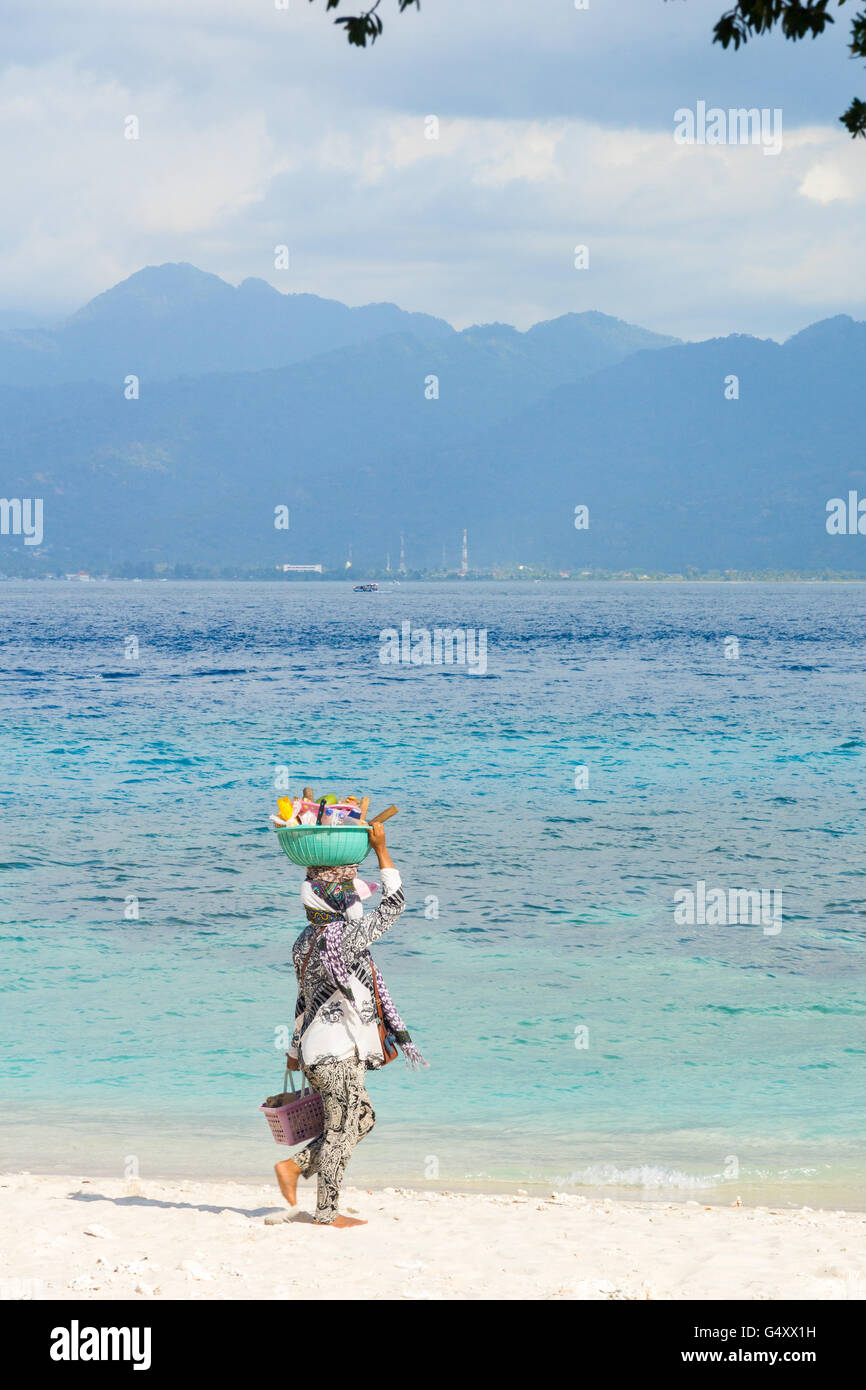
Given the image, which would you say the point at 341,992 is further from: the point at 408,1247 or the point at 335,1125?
the point at 408,1247

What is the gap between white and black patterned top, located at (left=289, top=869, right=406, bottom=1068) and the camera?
7.95 metres

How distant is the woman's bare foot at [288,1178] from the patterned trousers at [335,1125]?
6 centimetres

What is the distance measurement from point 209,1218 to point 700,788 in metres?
27.5

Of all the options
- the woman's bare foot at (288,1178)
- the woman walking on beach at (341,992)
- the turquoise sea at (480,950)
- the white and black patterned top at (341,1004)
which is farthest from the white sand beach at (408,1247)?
the white and black patterned top at (341,1004)

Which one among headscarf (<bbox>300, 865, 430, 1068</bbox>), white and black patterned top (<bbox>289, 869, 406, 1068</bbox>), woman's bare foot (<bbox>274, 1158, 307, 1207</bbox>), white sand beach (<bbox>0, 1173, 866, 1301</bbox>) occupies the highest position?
headscarf (<bbox>300, 865, 430, 1068</bbox>)

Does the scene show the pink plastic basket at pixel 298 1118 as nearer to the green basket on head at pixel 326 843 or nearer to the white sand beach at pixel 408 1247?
the white sand beach at pixel 408 1247

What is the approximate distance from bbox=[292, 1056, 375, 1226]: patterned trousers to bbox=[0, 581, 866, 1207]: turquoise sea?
2135 mm

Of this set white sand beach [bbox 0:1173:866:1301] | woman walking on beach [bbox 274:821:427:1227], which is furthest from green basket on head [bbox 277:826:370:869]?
white sand beach [bbox 0:1173:866:1301]

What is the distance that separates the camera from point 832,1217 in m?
9.39

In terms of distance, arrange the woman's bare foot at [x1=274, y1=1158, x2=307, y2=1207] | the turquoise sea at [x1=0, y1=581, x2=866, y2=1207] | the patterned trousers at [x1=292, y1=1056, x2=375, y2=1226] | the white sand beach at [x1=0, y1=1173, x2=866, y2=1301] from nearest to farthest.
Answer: the white sand beach at [x1=0, y1=1173, x2=866, y2=1301], the patterned trousers at [x1=292, y1=1056, x2=375, y2=1226], the woman's bare foot at [x1=274, y1=1158, x2=307, y2=1207], the turquoise sea at [x1=0, y1=581, x2=866, y2=1207]

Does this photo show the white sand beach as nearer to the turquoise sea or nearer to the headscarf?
the turquoise sea

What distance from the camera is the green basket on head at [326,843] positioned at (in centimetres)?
782

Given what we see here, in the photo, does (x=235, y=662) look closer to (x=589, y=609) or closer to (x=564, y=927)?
(x=564, y=927)

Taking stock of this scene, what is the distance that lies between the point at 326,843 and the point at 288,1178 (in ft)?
7.27
